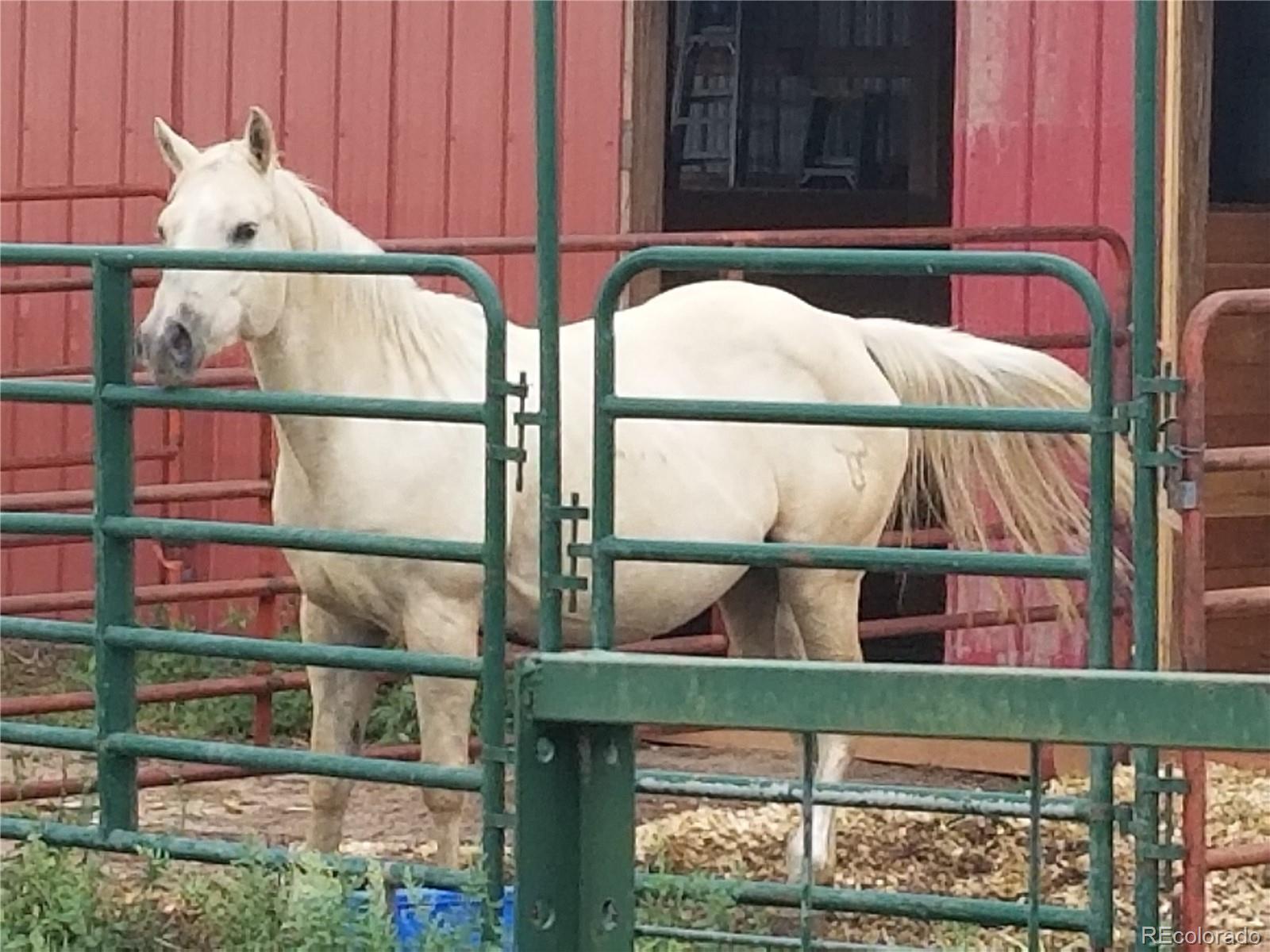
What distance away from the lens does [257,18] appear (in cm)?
789

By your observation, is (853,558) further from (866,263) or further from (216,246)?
(216,246)

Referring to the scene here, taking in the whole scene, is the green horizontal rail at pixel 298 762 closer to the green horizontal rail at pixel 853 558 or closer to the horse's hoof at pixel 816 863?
the green horizontal rail at pixel 853 558

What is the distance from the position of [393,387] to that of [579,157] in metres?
2.70

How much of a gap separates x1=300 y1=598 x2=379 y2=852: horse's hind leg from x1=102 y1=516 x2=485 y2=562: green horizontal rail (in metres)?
0.38

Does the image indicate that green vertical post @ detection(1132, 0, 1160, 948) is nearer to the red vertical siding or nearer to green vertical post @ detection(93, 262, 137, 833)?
green vertical post @ detection(93, 262, 137, 833)

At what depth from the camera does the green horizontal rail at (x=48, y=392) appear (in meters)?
4.54

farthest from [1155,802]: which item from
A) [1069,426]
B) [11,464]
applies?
[11,464]

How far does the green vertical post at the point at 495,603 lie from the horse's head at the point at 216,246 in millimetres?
709

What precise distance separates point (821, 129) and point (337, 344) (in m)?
5.32

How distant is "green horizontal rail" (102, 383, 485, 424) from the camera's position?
13.8ft

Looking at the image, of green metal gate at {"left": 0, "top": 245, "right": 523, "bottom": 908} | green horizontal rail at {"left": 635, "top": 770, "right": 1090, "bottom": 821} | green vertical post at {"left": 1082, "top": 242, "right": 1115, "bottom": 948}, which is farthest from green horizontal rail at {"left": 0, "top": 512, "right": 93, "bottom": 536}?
green vertical post at {"left": 1082, "top": 242, "right": 1115, "bottom": 948}

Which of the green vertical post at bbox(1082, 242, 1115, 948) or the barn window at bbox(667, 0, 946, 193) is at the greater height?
the barn window at bbox(667, 0, 946, 193)

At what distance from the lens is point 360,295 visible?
4.89 metres

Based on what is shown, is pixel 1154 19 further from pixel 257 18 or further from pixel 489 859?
pixel 257 18
